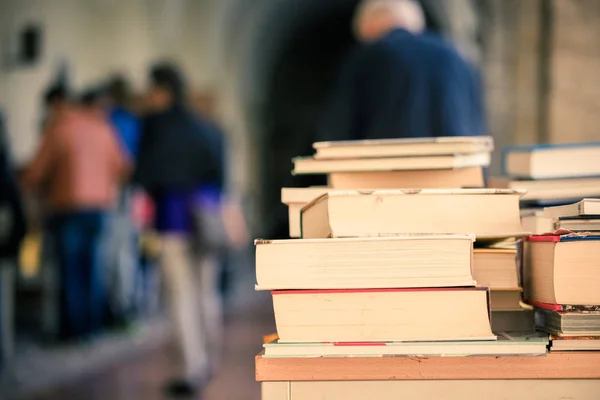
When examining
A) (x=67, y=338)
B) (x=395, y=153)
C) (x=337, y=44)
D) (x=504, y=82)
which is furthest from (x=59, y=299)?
(x=337, y=44)

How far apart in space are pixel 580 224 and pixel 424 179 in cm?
35

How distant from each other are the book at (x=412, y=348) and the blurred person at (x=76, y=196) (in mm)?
5501

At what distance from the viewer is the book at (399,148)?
1.70 meters

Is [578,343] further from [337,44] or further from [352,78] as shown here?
[337,44]

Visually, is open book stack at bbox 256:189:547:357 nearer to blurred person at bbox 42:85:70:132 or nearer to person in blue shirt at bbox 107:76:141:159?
blurred person at bbox 42:85:70:132

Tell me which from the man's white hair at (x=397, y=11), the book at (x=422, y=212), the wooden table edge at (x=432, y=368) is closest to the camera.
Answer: the wooden table edge at (x=432, y=368)

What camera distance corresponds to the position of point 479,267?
1.59 meters

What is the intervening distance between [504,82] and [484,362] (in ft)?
16.0

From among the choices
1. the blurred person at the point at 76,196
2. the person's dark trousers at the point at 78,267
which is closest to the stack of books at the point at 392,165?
the blurred person at the point at 76,196

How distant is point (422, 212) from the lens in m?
1.54

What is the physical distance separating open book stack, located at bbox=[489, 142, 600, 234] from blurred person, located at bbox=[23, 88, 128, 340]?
5344mm

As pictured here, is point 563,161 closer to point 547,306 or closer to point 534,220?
point 534,220

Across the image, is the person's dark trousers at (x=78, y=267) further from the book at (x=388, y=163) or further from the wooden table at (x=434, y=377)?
the wooden table at (x=434, y=377)

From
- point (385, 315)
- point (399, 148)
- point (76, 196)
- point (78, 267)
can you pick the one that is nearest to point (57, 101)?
point (76, 196)
